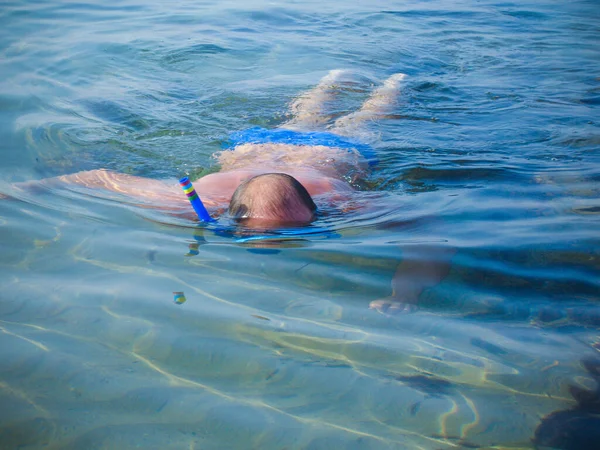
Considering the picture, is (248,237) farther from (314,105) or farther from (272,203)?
(314,105)

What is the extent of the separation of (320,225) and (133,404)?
1.81 metres

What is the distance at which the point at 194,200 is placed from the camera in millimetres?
3127

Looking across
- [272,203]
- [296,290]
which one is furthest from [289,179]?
[296,290]

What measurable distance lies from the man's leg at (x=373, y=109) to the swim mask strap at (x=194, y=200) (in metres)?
2.45

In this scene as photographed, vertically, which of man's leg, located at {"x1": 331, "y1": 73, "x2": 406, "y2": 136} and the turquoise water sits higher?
man's leg, located at {"x1": 331, "y1": 73, "x2": 406, "y2": 136}

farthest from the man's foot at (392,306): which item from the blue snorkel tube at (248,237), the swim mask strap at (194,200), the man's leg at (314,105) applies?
the man's leg at (314,105)

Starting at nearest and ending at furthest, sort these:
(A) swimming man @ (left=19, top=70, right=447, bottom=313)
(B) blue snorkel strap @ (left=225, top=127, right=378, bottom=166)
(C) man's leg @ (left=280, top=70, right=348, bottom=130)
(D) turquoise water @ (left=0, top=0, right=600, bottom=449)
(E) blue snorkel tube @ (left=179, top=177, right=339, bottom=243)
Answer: (D) turquoise water @ (left=0, top=0, right=600, bottom=449) → (E) blue snorkel tube @ (left=179, top=177, right=339, bottom=243) → (A) swimming man @ (left=19, top=70, right=447, bottom=313) → (B) blue snorkel strap @ (left=225, top=127, right=378, bottom=166) → (C) man's leg @ (left=280, top=70, right=348, bottom=130)

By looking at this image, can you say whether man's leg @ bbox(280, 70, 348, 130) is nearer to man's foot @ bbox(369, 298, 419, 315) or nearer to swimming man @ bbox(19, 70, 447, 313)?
swimming man @ bbox(19, 70, 447, 313)

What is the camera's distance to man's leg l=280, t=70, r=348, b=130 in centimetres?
572

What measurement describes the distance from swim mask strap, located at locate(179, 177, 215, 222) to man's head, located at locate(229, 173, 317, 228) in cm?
20

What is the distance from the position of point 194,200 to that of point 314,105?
3.32 metres

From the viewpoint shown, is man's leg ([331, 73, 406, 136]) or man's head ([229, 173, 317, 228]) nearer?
man's head ([229, 173, 317, 228])

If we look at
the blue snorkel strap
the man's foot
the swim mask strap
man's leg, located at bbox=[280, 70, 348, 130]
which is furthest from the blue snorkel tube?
man's leg, located at bbox=[280, 70, 348, 130]

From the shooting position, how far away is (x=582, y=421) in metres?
1.72
